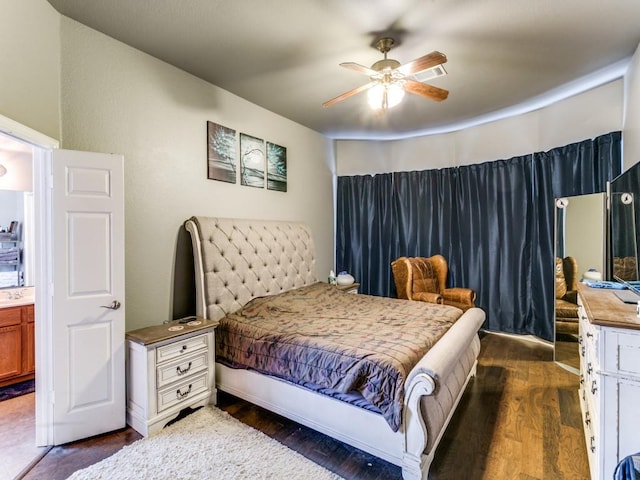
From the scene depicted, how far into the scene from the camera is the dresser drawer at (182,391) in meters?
2.25

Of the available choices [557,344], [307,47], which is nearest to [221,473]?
[307,47]

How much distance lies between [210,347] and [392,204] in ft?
11.4

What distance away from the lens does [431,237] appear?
4.73m

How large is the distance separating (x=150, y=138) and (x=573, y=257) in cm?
418

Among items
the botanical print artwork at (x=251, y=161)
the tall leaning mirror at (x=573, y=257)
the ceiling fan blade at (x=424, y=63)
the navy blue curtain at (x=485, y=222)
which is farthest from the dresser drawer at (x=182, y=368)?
the tall leaning mirror at (x=573, y=257)

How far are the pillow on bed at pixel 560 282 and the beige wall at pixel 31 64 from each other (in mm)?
4605

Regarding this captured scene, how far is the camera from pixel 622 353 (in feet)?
4.73

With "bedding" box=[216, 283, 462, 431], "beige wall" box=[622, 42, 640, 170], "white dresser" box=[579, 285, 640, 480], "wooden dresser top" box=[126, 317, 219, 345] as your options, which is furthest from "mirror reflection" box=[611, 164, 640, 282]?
"wooden dresser top" box=[126, 317, 219, 345]

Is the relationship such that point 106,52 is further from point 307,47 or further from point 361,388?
point 361,388

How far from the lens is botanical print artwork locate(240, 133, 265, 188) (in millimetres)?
3562

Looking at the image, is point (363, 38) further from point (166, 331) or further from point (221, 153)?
point (166, 331)

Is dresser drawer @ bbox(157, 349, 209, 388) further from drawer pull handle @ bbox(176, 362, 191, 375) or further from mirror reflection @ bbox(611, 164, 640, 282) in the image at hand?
mirror reflection @ bbox(611, 164, 640, 282)

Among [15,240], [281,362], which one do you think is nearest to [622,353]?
[281,362]

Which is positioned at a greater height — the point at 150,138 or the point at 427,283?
the point at 150,138
